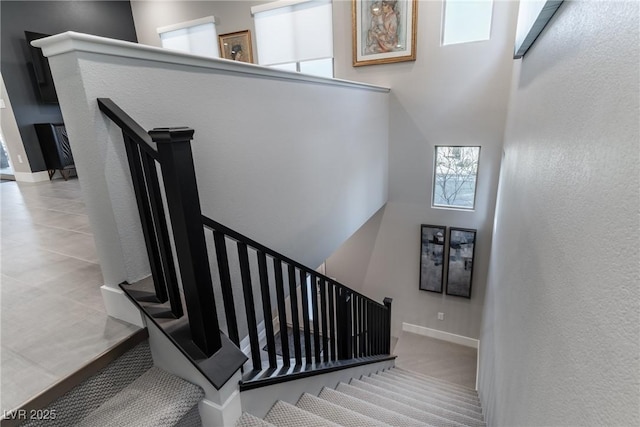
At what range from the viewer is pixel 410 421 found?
7.36 ft

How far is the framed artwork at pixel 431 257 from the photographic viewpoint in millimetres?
5375

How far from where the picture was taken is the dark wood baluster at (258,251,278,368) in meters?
1.69

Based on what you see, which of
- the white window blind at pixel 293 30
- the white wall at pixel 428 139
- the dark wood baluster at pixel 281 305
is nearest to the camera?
the dark wood baluster at pixel 281 305

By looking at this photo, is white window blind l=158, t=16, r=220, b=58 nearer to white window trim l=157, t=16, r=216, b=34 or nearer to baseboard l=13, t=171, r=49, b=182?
white window trim l=157, t=16, r=216, b=34

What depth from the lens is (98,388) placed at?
1.29 metres

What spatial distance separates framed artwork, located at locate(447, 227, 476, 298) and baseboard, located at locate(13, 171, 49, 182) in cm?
635

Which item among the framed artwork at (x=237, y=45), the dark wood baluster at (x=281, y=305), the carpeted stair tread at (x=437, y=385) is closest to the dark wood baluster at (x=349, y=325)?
the dark wood baluster at (x=281, y=305)

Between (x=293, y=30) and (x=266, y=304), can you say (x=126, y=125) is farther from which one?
(x=293, y=30)

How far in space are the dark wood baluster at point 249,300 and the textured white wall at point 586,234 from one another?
1218 mm

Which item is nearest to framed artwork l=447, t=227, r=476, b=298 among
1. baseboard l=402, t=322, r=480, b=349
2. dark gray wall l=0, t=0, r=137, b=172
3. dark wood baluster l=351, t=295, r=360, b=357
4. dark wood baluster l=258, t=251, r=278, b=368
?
baseboard l=402, t=322, r=480, b=349

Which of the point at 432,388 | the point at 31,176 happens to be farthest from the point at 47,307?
the point at 31,176

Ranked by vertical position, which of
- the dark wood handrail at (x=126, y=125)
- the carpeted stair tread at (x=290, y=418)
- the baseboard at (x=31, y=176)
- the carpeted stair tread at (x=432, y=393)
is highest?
the dark wood handrail at (x=126, y=125)

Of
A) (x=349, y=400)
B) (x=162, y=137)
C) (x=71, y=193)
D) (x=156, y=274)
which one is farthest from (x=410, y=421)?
(x=71, y=193)

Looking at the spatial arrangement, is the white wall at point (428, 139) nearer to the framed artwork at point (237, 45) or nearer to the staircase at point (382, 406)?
the framed artwork at point (237, 45)
